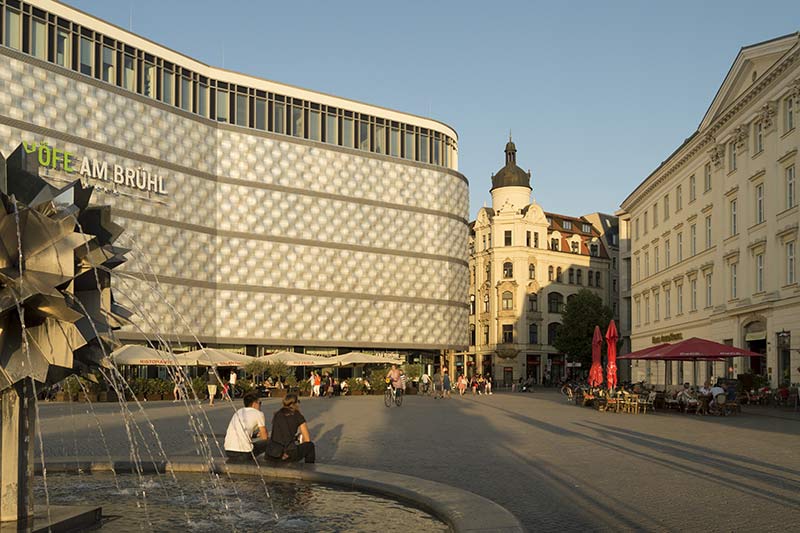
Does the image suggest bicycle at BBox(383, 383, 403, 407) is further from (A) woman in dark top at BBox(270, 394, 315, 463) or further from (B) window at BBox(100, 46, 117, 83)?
(B) window at BBox(100, 46, 117, 83)

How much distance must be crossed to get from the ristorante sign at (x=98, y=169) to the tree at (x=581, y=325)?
144ft

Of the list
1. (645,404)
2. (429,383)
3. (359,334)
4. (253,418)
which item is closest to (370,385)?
(429,383)

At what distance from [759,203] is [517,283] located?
184 ft

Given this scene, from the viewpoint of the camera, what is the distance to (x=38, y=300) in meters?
7.92

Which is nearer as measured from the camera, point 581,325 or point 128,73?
point 128,73

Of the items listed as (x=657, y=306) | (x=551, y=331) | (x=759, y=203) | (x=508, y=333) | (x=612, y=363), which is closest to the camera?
(x=612, y=363)

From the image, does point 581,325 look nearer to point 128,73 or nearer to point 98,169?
point 128,73

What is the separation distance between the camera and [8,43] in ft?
163

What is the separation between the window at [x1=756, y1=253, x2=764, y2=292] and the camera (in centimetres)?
4350

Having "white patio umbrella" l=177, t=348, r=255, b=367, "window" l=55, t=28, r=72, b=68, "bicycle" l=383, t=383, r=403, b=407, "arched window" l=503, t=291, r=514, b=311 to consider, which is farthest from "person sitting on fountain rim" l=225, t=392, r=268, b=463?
"arched window" l=503, t=291, r=514, b=311

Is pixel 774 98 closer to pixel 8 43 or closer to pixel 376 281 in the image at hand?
pixel 376 281

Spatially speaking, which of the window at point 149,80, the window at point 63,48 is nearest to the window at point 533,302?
the window at point 149,80

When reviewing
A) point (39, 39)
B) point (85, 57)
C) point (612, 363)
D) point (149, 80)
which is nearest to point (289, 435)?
point (612, 363)

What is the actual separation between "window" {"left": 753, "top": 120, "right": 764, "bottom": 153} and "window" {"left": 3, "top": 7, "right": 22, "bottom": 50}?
41.9 meters
